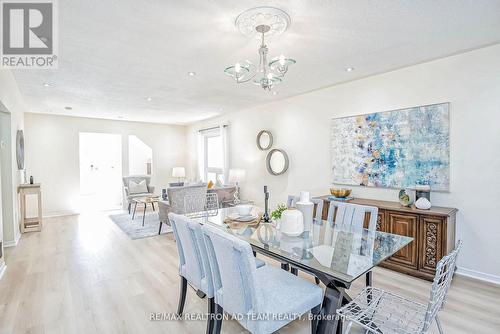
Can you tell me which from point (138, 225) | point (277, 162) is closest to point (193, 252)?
point (277, 162)

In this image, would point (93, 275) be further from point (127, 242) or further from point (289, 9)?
point (289, 9)

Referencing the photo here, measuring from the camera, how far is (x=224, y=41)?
2.55 metres

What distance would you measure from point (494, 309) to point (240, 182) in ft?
14.6

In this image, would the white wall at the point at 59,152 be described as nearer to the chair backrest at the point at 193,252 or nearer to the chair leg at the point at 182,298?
the chair leg at the point at 182,298

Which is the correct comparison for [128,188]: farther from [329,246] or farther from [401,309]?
[401,309]

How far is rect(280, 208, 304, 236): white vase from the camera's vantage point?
81.4 inches

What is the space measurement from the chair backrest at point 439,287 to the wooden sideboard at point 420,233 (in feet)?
4.95

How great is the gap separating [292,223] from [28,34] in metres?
2.98

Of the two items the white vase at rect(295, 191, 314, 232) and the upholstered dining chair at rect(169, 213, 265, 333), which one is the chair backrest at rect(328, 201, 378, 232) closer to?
the white vase at rect(295, 191, 314, 232)

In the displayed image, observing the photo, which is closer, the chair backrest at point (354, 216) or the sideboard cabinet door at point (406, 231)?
the chair backrest at point (354, 216)

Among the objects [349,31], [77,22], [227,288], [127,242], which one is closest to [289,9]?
[349,31]

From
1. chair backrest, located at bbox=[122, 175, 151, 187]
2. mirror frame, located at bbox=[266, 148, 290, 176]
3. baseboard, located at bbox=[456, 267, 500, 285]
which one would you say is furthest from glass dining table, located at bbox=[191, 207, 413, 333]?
chair backrest, located at bbox=[122, 175, 151, 187]

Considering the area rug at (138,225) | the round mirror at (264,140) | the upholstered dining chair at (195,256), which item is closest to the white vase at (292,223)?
the upholstered dining chair at (195,256)

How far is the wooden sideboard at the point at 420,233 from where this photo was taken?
270cm
